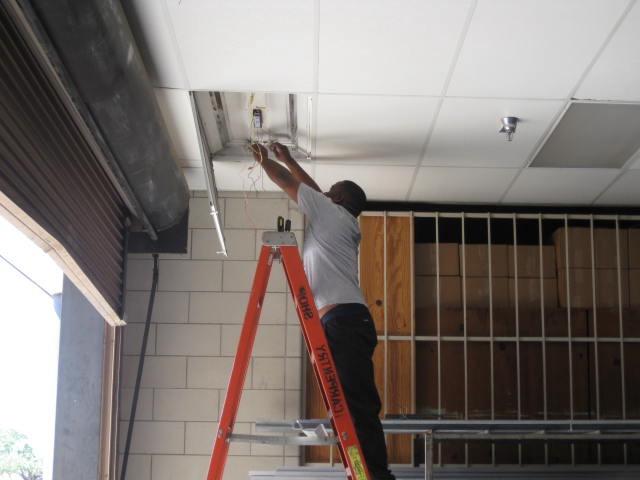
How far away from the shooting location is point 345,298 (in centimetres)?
333

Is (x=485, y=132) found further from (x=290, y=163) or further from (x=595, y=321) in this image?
(x=595, y=321)

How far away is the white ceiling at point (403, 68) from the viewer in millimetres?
3553

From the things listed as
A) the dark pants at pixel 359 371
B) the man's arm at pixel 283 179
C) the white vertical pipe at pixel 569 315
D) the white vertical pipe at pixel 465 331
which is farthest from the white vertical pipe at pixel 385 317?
the dark pants at pixel 359 371

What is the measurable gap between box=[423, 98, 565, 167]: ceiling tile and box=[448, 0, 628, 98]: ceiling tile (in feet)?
0.43

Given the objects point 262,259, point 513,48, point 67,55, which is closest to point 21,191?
point 67,55

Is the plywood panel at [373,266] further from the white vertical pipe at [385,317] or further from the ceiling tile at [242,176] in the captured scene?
the ceiling tile at [242,176]

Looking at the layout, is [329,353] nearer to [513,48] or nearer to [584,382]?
[513,48]

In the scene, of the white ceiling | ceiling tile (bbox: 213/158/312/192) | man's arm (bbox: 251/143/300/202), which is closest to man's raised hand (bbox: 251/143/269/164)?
man's arm (bbox: 251/143/300/202)

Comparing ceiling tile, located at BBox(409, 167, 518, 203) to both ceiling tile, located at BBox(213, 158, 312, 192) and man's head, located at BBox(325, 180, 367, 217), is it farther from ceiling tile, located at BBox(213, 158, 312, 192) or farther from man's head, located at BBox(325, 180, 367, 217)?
man's head, located at BBox(325, 180, 367, 217)

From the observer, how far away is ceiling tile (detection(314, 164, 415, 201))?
5418 millimetres

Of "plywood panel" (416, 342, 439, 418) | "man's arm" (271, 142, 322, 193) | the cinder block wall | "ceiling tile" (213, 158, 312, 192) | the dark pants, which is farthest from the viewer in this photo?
"plywood panel" (416, 342, 439, 418)

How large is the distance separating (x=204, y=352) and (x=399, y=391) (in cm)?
133

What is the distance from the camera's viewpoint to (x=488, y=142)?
16.3 ft

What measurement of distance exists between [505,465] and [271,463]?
1.55 meters
